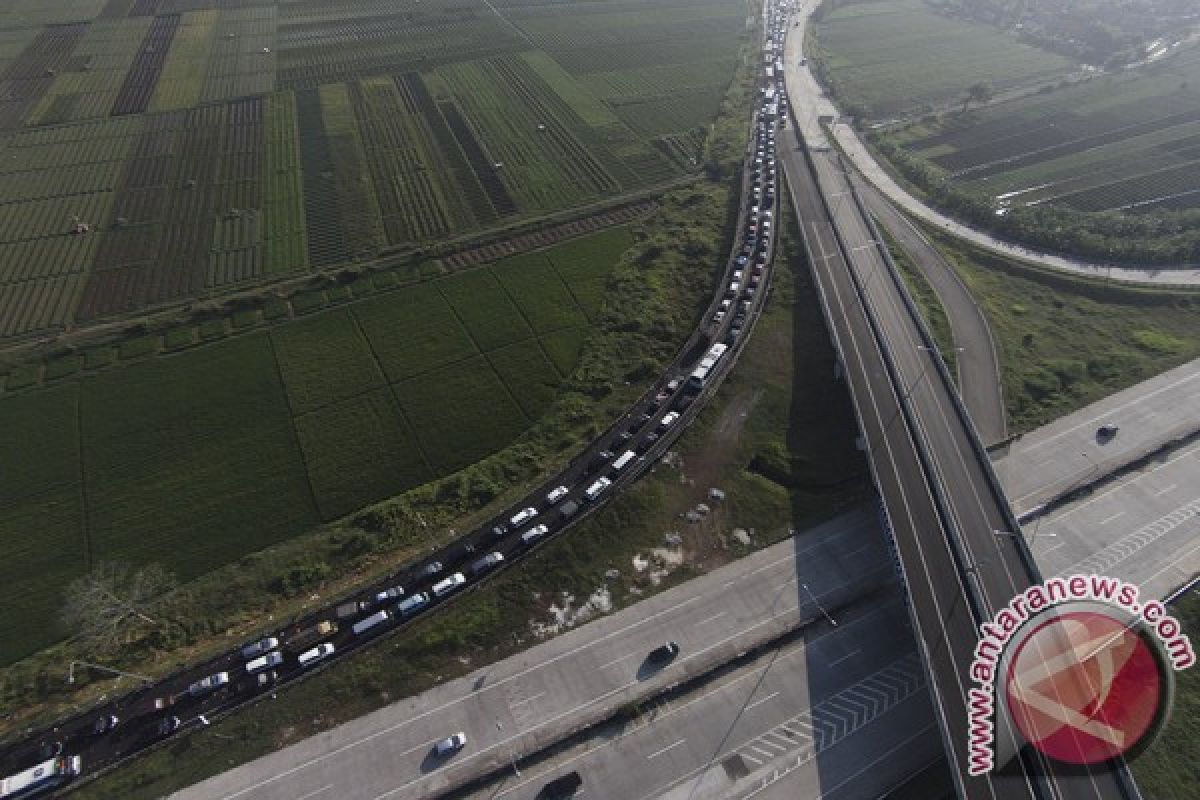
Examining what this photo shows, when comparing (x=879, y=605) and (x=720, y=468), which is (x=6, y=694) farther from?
(x=879, y=605)

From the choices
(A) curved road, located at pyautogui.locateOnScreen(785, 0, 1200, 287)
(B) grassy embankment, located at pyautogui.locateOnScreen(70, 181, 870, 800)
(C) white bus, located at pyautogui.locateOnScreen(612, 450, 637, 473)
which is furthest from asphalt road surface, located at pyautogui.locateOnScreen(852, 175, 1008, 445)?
(C) white bus, located at pyautogui.locateOnScreen(612, 450, 637, 473)

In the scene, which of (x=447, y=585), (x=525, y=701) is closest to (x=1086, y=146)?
(x=447, y=585)

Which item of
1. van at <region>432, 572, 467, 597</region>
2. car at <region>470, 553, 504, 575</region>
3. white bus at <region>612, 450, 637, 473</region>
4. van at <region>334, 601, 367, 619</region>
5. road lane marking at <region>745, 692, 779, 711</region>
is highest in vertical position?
white bus at <region>612, 450, 637, 473</region>

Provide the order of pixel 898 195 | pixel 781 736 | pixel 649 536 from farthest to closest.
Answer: pixel 898 195
pixel 649 536
pixel 781 736

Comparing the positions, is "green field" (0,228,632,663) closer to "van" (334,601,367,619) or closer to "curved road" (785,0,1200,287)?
"van" (334,601,367,619)

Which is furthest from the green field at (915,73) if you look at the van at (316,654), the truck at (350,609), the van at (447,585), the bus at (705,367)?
the van at (316,654)

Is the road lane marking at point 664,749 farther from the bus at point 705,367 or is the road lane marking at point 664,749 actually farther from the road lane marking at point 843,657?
the bus at point 705,367

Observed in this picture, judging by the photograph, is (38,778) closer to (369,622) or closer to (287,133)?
(369,622)
